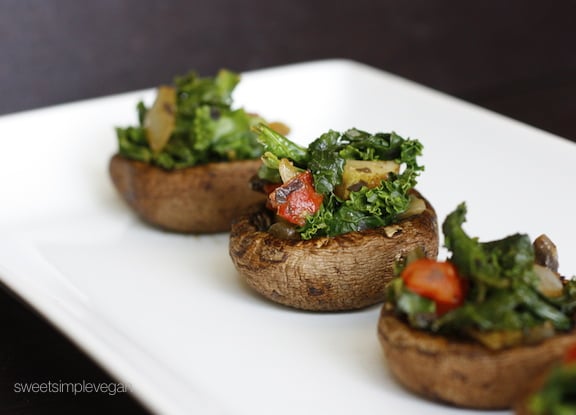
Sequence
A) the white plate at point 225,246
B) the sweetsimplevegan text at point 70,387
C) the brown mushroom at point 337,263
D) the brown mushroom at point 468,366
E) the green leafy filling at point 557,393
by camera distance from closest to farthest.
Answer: the green leafy filling at point 557,393
the brown mushroom at point 468,366
the white plate at point 225,246
the sweetsimplevegan text at point 70,387
the brown mushroom at point 337,263

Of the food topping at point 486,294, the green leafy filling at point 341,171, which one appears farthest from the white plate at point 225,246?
the green leafy filling at point 341,171

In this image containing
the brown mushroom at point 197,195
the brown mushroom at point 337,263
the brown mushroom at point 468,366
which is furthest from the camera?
the brown mushroom at point 197,195

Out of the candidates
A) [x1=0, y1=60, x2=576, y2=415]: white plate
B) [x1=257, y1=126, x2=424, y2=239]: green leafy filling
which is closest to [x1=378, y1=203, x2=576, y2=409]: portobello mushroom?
[x1=0, y1=60, x2=576, y2=415]: white plate

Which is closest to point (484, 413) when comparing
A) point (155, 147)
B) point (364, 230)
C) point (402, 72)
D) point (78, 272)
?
point (364, 230)

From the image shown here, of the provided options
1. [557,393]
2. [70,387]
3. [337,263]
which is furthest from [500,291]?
[70,387]

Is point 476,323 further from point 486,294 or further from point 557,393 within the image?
point 557,393

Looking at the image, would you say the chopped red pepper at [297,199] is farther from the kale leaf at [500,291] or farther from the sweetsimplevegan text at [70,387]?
the sweetsimplevegan text at [70,387]

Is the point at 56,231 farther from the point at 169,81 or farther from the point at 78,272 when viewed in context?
the point at 169,81
